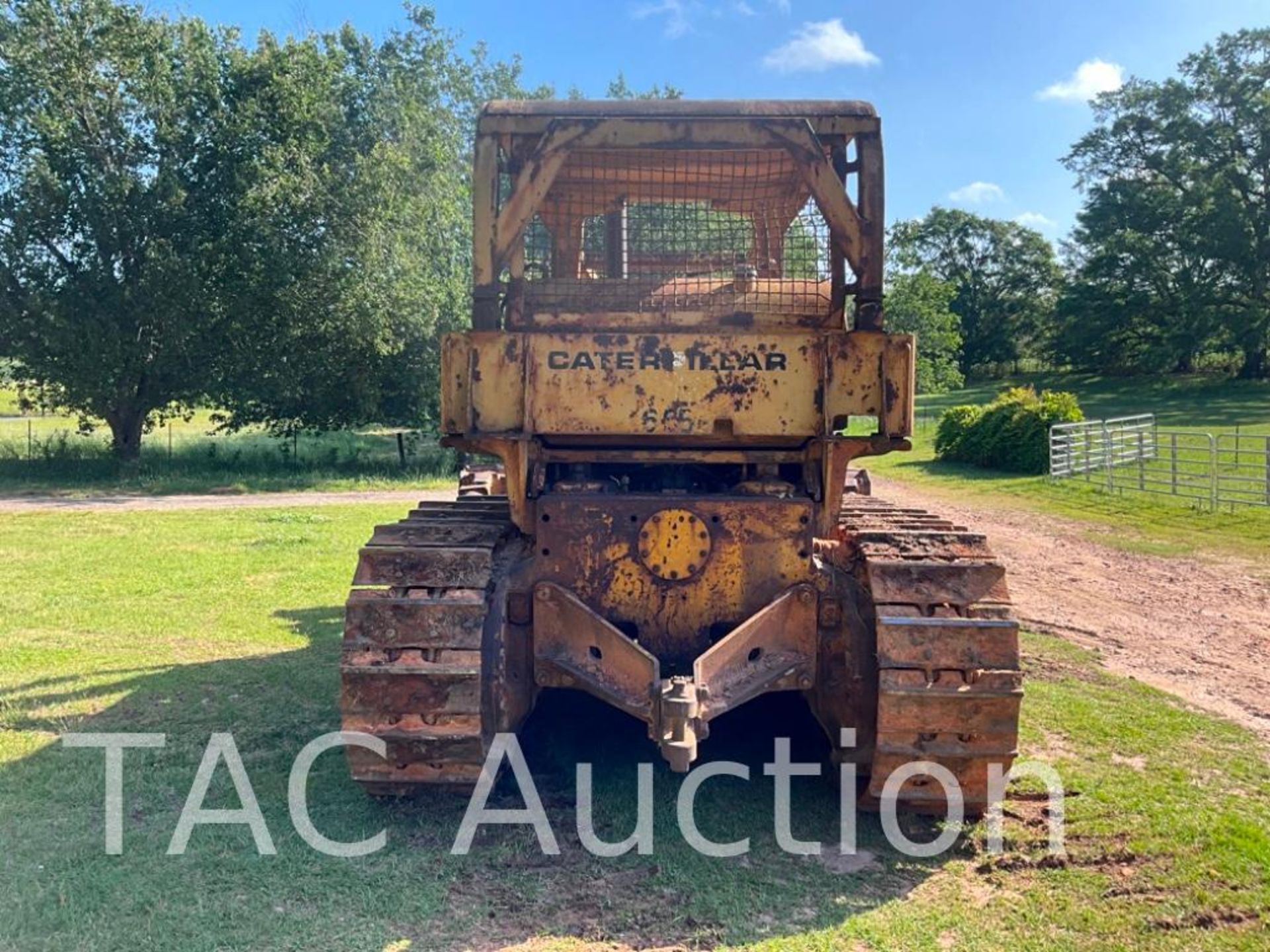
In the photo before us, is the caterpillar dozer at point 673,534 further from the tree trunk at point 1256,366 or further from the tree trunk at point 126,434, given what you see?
the tree trunk at point 1256,366

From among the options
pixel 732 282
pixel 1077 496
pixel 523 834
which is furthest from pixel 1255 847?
pixel 1077 496

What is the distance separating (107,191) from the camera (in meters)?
20.2

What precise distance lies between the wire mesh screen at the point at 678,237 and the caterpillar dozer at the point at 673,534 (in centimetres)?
12

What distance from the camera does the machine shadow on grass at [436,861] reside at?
3.55 meters

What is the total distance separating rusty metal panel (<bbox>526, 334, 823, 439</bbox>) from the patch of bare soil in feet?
12.4

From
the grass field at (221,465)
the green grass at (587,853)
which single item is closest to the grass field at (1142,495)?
the green grass at (587,853)

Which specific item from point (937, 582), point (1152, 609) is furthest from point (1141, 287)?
point (937, 582)

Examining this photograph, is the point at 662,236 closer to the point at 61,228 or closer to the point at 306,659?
the point at 306,659

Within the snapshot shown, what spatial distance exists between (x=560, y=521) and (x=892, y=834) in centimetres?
201

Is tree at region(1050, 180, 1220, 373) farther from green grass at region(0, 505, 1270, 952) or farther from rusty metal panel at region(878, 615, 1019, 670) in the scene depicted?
rusty metal panel at region(878, 615, 1019, 670)

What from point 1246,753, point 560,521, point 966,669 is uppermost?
point 560,521

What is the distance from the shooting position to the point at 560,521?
452 centimetres

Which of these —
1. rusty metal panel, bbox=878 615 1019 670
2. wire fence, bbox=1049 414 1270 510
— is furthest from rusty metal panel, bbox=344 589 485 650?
wire fence, bbox=1049 414 1270 510

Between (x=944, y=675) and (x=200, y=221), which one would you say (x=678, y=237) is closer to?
(x=944, y=675)
